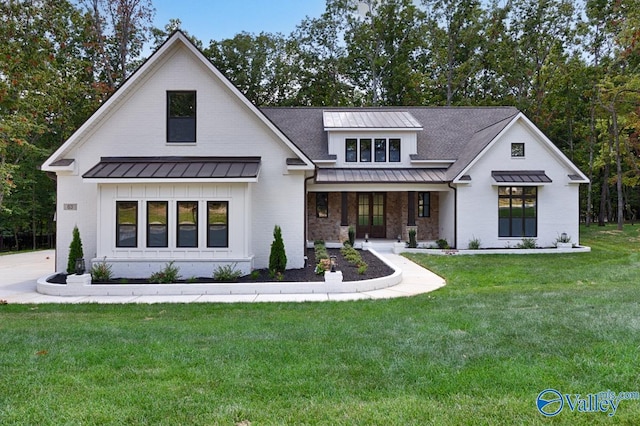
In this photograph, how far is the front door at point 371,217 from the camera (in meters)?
21.7

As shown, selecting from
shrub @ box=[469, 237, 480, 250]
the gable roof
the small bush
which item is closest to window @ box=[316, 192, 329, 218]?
shrub @ box=[469, 237, 480, 250]

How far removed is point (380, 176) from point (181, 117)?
33.9ft

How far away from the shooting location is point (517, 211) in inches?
728

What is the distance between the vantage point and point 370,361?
4.69 meters

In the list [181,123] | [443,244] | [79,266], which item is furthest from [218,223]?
[443,244]

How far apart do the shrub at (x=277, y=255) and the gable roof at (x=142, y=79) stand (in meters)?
2.37

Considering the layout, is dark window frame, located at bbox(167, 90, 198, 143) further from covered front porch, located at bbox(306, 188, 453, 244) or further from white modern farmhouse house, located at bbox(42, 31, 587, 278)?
covered front porch, located at bbox(306, 188, 453, 244)

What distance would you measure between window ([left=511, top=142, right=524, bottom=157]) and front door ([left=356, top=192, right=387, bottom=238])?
6.61 meters

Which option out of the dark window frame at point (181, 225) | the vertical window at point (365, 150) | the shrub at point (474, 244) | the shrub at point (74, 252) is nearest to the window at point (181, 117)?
the dark window frame at point (181, 225)

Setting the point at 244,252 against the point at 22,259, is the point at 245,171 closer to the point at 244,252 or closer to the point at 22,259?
the point at 244,252

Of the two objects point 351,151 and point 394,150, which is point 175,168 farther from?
point 394,150

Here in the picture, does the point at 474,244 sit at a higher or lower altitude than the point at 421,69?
lower

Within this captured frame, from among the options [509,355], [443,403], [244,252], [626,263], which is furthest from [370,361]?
[626,263]

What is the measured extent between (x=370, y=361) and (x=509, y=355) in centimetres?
169
